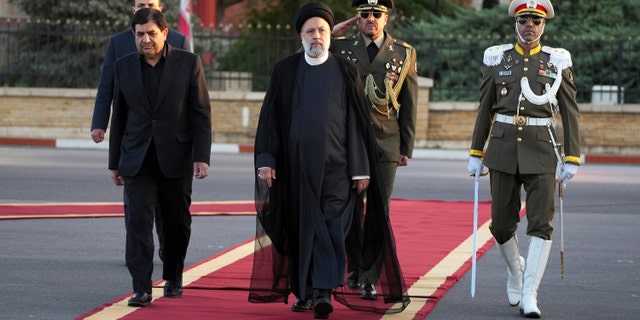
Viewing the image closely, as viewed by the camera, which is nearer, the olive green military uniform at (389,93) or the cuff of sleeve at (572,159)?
the cuff of sleeve at (572,159)

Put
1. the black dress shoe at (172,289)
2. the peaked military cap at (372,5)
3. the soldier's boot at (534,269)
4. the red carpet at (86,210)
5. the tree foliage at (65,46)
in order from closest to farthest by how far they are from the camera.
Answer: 1. the soldier's boot at (534,269)
2. the black dress shoe at (172,289)
3. the peaked military cap at (372,5)
4. the red carpet at (86,210)
5. the tree foliage at (65,46)

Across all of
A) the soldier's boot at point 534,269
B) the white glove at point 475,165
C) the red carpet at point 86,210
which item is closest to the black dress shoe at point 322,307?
the soldier's boot at point 534,269

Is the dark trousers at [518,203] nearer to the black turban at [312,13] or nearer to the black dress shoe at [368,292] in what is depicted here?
the black dress shoe at [368,292]

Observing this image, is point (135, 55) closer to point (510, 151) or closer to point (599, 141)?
point (510, 151)

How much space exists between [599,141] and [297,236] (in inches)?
798

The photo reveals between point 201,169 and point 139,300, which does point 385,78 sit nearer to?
point 201,169

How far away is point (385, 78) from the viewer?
9797mm

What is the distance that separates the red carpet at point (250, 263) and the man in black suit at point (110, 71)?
655mm

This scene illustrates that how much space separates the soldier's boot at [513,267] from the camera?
9.13 metres

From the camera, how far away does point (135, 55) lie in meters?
9.27

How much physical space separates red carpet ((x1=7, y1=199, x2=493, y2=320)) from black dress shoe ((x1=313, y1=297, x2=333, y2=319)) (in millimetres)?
A: 184

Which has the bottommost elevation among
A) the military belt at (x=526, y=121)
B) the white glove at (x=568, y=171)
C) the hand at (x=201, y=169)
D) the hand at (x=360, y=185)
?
the hand at (x=360, y=185)

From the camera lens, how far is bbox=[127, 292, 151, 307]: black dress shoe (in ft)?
29.1

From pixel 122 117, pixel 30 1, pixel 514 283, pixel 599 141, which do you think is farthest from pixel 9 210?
pixel 30 1
